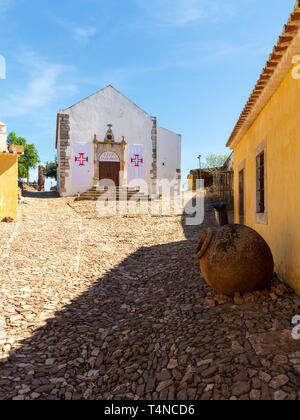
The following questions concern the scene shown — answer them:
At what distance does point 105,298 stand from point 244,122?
16.6ft

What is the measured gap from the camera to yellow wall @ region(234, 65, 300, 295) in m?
4.45

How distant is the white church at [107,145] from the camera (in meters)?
22.2

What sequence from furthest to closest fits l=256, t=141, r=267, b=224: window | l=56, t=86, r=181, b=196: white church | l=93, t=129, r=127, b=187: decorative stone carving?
l=93, t=129, r=127, b=187: decorative stone carving
l=56, t=86, r=181, b=196: white church
l=256, t=141, r=267, b=224: window

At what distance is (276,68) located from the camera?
15.3 ft

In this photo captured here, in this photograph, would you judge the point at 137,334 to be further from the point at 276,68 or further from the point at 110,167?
the point at 110,167

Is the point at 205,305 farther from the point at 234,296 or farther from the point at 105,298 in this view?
the point at 105,298

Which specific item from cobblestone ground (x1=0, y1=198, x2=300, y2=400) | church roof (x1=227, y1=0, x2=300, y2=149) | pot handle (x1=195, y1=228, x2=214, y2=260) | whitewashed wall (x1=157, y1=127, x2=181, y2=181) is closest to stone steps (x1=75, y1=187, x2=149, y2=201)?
whitewashed wall (x1=157, y1=127, x2=181, y2=181)

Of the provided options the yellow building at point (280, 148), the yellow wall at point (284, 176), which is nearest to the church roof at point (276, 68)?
the yellow building at point (280, 148)

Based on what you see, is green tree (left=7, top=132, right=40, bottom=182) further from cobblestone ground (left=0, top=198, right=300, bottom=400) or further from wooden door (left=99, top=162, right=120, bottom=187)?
cobblestone ground (left=0, top=198, right=300, bottom=400)

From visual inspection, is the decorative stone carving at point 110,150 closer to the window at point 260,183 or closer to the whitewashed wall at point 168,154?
A: the whitewashed wall at point 168,154

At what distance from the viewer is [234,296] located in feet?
14.6

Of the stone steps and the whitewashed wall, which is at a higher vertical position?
the whitewashed wall

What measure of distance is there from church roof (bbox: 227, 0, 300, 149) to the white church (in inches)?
649

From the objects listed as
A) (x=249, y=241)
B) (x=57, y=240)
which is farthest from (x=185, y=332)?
(x=57, y=240)
